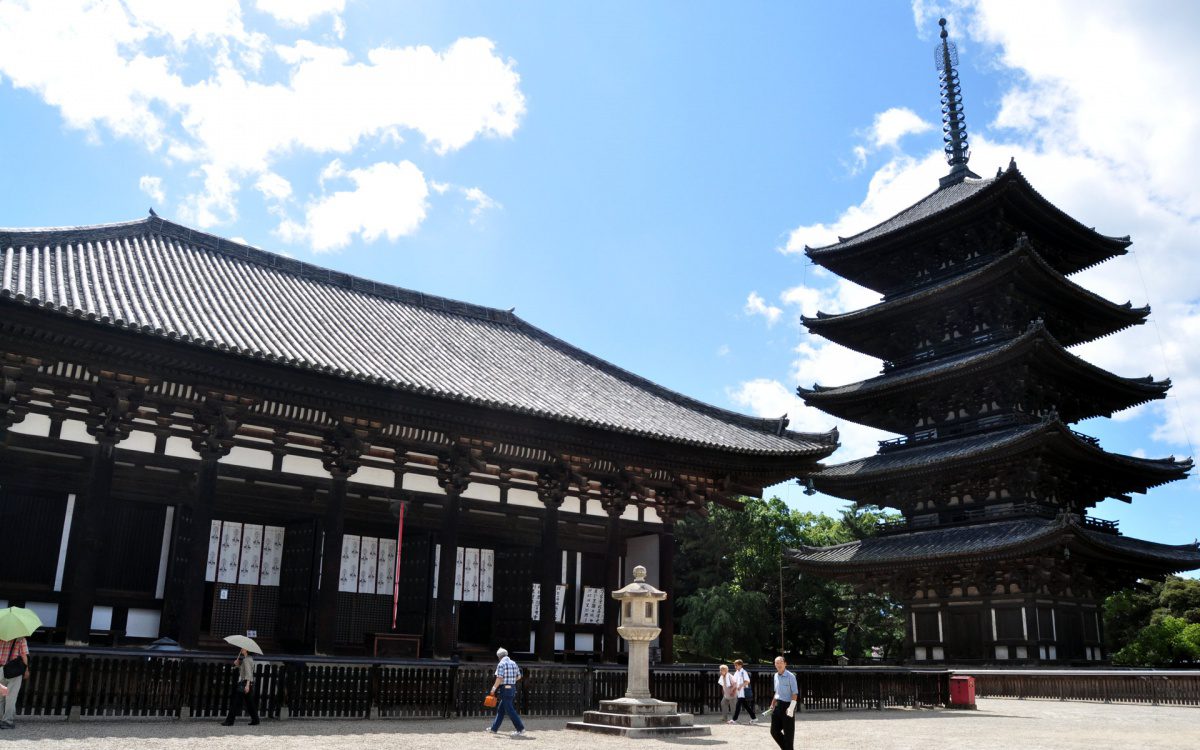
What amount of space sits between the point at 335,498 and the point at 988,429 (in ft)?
84.2

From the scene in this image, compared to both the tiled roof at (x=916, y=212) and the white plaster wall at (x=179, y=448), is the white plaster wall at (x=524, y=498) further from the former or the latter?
the tiled roof at (x=916, y=212)

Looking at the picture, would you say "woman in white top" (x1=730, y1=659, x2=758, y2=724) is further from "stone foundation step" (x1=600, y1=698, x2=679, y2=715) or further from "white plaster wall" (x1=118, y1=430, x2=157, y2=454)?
"white plaster wall" (x1=118, y1=430, x2=157, y2=454)

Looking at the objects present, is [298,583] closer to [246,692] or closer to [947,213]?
[246,692]

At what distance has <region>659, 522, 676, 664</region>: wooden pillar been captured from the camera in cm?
2120

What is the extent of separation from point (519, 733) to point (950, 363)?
26315 millimetres

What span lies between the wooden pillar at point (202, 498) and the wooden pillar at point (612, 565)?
8448 mm

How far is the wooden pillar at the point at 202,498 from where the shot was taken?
15.6m

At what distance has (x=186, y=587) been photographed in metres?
15.7

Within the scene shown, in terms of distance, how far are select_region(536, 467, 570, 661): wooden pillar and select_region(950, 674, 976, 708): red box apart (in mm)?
11000

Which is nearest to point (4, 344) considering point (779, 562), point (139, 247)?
point (139, 247)

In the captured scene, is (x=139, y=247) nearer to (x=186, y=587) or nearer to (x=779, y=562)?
(x=186, y=587)

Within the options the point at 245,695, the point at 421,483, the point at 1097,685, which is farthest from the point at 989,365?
the point at 245,695

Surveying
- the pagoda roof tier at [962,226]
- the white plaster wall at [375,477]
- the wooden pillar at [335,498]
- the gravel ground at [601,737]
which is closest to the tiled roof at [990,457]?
the pagoda roof tier at [962,226]

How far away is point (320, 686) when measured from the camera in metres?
15.2
